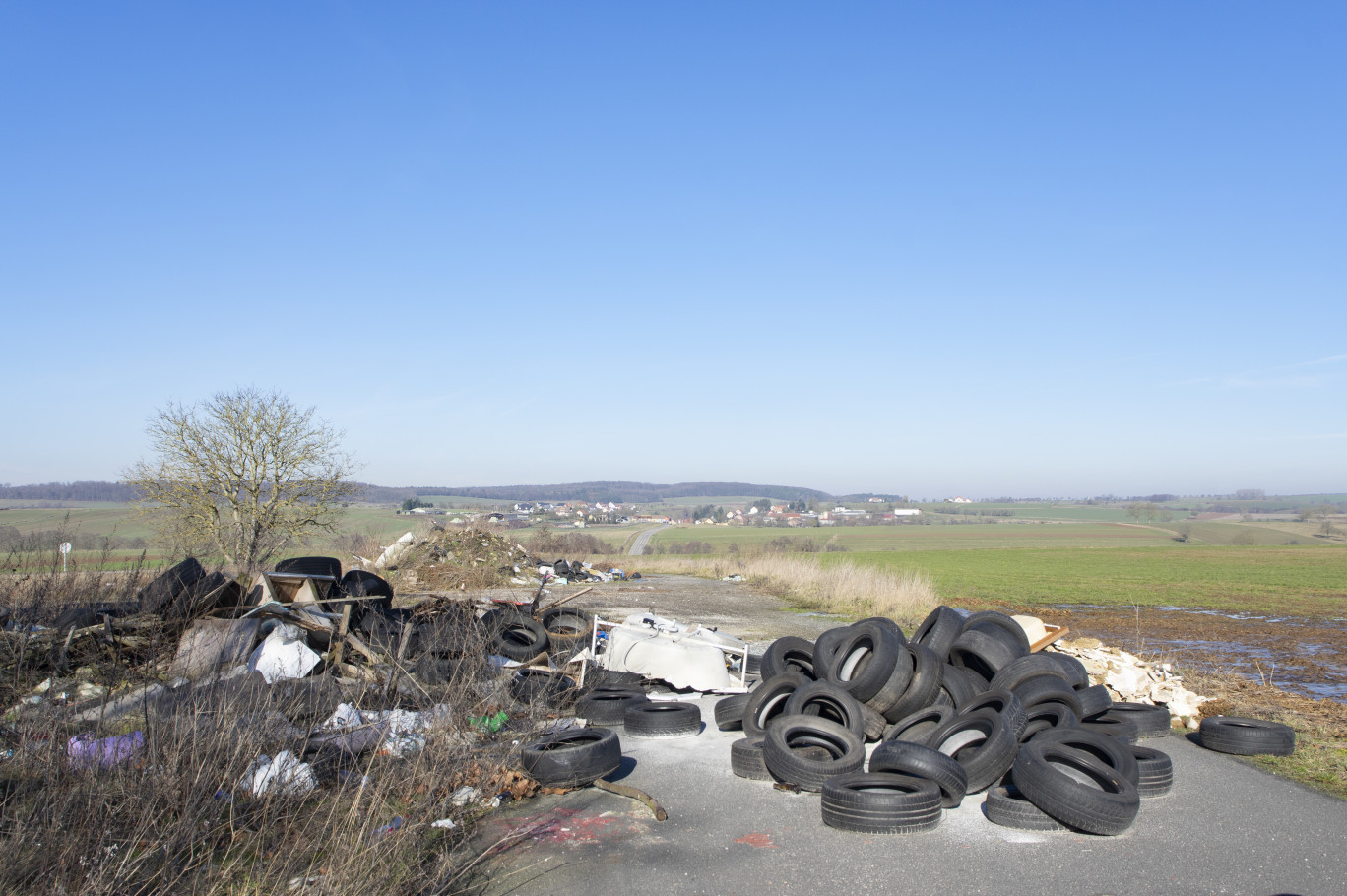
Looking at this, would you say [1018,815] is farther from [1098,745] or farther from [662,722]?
[662,722]

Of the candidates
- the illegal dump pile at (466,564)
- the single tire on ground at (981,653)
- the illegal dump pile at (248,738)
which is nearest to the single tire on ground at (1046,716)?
the single tire on ground at (981,653)

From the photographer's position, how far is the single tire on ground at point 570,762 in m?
6.82

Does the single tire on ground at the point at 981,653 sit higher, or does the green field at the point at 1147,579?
the single tire on ground at the point at 981,653

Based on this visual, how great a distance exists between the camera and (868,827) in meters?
5.99

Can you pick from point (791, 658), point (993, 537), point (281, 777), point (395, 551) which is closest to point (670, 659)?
point (791, 658)

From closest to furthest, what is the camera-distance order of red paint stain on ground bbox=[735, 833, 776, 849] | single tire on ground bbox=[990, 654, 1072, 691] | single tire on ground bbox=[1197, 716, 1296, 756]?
red paint stain on ground bbox=[735, 833, 776, 849], single tire on ground bbox=[1197, 716, 1296, 756], single tire on ground bbox=[990, 654, 1072, 691]

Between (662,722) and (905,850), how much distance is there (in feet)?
12.2

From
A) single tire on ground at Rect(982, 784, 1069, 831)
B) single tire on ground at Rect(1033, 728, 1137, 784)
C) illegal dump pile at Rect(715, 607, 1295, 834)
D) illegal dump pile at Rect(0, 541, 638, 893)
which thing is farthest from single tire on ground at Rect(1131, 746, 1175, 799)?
illegal dump pile at Rect(0, 541, 638, 893)

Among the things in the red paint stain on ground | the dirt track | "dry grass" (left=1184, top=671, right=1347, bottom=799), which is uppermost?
the red paint stain on ground

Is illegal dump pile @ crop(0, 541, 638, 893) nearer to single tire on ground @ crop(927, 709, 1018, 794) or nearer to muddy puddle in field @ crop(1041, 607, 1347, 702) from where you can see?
single tire on ground @ crop(927, 709, 1018, 794)

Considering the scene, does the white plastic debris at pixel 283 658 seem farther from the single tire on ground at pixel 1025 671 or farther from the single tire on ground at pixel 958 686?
the single tire on ground at pixel 1025 671

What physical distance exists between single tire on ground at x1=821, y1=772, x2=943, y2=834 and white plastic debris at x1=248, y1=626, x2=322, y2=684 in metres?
6.65

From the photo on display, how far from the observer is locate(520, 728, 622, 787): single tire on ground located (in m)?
6.82

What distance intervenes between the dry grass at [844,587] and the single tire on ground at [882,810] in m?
14.1
